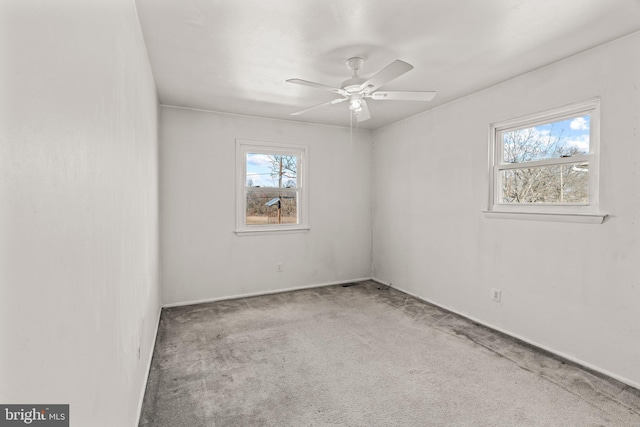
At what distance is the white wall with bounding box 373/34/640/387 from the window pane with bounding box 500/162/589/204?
205 mm

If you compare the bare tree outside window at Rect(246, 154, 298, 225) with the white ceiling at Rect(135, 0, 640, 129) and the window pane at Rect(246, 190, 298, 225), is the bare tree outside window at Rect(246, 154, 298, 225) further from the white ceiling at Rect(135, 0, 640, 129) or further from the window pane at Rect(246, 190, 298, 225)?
the white ceiling at Rect(135, 0, 640, 129)

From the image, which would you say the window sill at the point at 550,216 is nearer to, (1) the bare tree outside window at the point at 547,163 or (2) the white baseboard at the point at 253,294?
(1) the bare tree outside window at the point at 547,163

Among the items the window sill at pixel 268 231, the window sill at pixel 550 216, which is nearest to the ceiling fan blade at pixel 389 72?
the window sill at pixel 550 216

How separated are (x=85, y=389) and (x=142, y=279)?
1506 millimetres

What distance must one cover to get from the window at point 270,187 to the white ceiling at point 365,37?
1.27 m

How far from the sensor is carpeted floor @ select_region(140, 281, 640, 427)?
2021mm

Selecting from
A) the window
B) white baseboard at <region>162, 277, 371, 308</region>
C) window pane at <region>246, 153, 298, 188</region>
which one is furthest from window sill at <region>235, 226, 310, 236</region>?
white baseboard at <region>162, 277, 371, 308</region>

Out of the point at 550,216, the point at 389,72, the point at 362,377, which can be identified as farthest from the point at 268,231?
the point at 550,216

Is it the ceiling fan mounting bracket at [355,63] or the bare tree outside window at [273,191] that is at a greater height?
the ceiling fan mounting bracket at [355,63]

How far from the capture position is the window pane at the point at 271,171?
4.59 metres

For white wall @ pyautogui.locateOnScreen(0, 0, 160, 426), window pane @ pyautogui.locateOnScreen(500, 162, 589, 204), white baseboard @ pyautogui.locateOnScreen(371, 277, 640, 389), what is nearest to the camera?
white wall @ pyautogui.locateOnScreen(0, 0, 160, 426)

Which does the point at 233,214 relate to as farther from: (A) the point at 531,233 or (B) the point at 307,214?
(A) the point at 531,233

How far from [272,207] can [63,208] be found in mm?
3976

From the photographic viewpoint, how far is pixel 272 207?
4.75m
